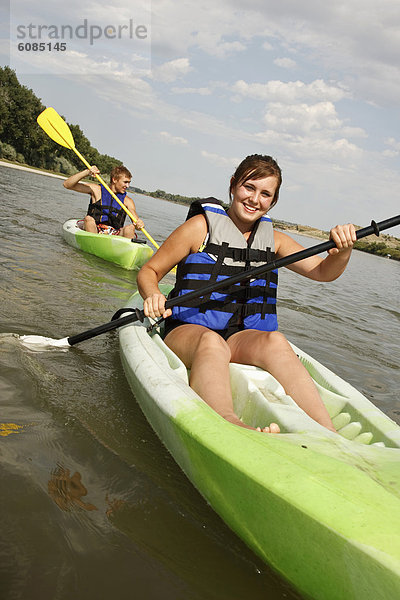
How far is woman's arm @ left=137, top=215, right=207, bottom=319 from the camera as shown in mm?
2604

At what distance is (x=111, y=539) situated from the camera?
155cm

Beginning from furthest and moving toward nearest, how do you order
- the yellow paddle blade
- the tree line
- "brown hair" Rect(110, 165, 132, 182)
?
the tree line → the yellow paddle blade → "brown hair" Rect(110, 165, 132, 182)

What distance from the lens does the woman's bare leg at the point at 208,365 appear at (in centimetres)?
207

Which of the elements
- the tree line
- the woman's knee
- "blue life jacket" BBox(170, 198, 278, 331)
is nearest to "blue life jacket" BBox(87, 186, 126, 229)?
"blue life jacket" BBox(170, 198, 278, 331)

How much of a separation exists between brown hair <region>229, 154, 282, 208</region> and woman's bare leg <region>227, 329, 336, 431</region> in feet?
2.72

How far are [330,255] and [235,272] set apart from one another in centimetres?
54

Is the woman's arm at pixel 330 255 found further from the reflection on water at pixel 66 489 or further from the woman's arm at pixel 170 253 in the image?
the reflection on water at pixel 66 489

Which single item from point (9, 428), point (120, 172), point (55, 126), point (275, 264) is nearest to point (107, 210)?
point (120, 172)

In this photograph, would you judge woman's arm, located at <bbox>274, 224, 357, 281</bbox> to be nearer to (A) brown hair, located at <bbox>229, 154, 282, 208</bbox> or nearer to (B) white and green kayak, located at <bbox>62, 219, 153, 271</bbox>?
(A) brown hair, located at <bbox>229, 154, 282, 208</bbox>

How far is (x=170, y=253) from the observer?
104 inches

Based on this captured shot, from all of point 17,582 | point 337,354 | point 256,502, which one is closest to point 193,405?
point 256,502

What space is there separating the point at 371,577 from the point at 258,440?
22.8 inches

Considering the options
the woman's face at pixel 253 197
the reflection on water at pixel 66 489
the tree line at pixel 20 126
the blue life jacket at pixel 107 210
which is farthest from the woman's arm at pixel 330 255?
the tree line at pixel 20 126

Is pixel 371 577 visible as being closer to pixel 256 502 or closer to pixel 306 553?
pixel 306 553
